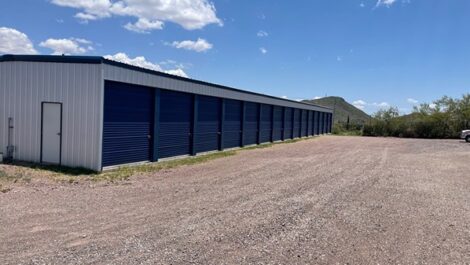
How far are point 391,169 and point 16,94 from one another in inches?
559

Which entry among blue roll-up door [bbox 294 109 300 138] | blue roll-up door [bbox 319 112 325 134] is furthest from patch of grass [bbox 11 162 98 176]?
blue roll-up door [bbox 319 112 325 134]

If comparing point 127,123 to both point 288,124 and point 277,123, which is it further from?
point 288,124

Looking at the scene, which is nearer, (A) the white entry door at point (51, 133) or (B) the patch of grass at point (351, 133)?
(A) the white entry door at point (51, 133)

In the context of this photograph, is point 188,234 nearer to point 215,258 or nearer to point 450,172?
point 215,258

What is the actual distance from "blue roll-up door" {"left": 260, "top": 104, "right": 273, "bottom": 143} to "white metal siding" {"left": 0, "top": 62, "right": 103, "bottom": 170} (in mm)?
18462

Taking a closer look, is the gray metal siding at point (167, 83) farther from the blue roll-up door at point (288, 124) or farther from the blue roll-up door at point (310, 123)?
the blue roll-up door at point (310, 123)

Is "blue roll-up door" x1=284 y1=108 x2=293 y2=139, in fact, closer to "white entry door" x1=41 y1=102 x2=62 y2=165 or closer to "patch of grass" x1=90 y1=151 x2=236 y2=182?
"patch of grass" x1=90 y1=151 x2=236 y2=182

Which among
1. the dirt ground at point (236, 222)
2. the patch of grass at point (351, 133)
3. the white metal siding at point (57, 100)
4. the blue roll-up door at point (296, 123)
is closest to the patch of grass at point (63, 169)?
the white metal siding at point (57, 100)

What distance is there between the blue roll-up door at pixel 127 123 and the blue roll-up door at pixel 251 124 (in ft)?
39.0

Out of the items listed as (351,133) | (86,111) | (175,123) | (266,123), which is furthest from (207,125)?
(351,133)

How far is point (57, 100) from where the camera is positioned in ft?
45.2

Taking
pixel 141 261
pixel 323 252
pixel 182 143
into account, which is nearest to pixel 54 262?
pixel 141 261

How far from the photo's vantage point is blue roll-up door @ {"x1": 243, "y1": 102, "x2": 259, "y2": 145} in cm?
2758

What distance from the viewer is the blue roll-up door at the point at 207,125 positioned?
20516 millimetres
